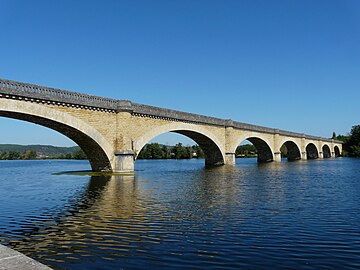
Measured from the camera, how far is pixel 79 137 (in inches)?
995

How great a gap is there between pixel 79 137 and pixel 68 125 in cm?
270

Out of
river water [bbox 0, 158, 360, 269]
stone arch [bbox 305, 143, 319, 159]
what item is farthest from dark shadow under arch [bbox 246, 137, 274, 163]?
river water [bbox 0, 158, 360, 269]

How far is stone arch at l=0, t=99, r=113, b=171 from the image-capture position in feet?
65.2

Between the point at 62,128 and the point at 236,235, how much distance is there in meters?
19.2

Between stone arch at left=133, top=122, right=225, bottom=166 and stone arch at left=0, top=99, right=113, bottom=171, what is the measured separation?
3.23m

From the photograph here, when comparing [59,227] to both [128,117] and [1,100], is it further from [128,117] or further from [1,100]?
[128,117]

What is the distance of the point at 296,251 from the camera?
22.1ft

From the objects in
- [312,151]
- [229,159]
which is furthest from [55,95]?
[312,151]

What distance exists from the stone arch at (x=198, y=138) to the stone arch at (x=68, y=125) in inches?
127

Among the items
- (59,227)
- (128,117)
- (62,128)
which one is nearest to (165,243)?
(59,227)

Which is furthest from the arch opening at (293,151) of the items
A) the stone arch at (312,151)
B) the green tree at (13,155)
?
the green tree at (13,155)

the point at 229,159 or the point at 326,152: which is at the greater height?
the point at 326,152

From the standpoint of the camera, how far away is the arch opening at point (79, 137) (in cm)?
2145

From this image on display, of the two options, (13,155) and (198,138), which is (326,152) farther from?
(13,155)
